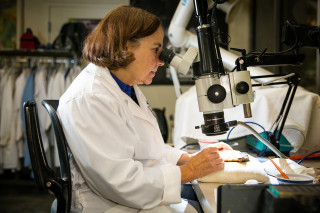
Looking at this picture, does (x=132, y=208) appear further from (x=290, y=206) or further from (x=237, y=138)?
(x=237, y=138)

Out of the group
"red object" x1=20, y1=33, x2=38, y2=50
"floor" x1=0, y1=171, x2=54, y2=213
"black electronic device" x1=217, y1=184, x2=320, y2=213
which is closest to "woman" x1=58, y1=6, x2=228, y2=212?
"black electronic device" x1=217, y1=184, x2=320, y2=213

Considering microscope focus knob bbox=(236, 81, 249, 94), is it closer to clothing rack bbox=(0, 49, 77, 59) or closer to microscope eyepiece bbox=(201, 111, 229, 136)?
microscope eyepiece bbox=(201, 111, 229, 136)

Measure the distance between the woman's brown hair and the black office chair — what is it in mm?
274

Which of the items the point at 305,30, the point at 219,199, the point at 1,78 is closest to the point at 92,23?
the point at 1,78

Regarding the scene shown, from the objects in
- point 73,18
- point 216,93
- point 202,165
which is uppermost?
point 73,18

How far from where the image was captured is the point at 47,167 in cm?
94

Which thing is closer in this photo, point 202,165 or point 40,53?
point 202,165

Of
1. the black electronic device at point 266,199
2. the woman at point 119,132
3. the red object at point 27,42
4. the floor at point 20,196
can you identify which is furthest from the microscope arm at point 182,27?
the red object at point 27,42

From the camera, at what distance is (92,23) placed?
13.4 feet

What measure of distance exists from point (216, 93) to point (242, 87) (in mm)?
97

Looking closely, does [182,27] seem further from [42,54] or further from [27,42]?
[27,42]

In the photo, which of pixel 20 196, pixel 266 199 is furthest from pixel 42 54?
pixel 266 199

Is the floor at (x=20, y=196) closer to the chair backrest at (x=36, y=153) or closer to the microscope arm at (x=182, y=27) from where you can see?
the microscope arm at (x=182, y=27)

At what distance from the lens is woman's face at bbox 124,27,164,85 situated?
1111 mm
